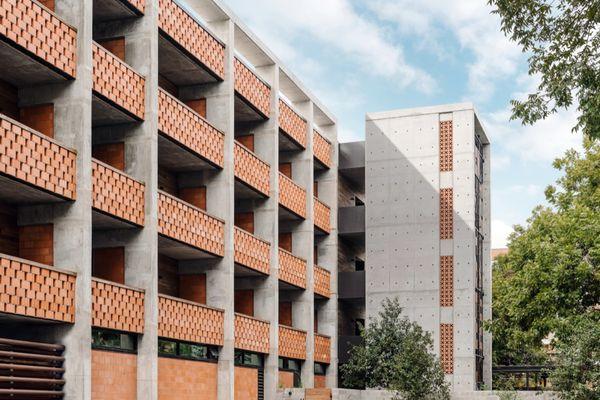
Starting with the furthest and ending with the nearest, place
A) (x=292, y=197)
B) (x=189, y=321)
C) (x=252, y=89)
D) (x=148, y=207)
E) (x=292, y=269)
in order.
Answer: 1. (x=292, y=197)
2. (x=292, y=269)
3. (x=252, y=89)
4. (x=189, y=321)
5. (x=148, y=207)

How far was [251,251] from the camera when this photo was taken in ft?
119

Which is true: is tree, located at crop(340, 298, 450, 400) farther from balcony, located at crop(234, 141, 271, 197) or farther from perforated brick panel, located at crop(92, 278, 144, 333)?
perforated brick panel, located at crop(92, 278, 144, 333)

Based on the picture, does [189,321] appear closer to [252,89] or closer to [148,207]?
[148,207]

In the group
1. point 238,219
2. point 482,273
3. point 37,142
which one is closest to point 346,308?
point 482,273

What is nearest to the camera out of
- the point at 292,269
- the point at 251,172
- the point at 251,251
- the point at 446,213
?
the point at 251,251

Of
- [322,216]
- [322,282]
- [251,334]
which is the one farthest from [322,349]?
[251,334]

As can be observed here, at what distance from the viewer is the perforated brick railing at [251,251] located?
3506 centimetres

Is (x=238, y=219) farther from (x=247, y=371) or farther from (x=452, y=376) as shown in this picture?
(x=452, y=376)

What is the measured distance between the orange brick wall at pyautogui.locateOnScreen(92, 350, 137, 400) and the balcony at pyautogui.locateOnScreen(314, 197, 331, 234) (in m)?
17.6

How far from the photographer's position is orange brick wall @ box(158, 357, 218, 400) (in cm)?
2983

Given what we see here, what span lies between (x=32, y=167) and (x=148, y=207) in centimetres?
558

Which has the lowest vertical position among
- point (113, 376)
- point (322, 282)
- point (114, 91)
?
point (113, 376)

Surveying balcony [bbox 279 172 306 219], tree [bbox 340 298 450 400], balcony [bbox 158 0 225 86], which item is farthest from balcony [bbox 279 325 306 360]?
balcony [bbox 158 0 225 86]

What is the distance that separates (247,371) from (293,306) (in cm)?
669
